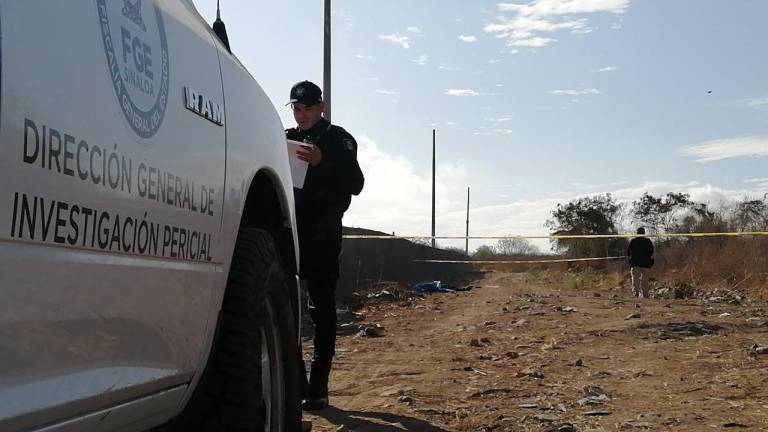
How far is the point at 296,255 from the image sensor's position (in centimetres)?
361

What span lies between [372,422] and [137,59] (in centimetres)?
312

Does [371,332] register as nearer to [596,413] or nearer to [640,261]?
[596,413]

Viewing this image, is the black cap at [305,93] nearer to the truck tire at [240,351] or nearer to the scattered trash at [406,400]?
the scattered trash at [406,400]

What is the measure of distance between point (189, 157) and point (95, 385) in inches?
28.7

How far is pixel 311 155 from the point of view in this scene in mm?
5117

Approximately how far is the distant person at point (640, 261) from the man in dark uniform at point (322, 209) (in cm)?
1464

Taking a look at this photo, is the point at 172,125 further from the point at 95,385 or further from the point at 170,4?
the point at 95,385

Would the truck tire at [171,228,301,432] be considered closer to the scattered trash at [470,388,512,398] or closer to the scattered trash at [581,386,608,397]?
the scattered trash at [470,388,512,398]

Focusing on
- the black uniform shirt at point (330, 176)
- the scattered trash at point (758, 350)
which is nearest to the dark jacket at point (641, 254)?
the scattered trash at point (758, 350)

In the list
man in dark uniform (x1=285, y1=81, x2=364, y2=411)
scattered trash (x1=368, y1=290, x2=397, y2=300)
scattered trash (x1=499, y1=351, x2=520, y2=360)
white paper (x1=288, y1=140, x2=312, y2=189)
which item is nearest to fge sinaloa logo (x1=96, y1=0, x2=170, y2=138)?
white paper (x1=288, y1=140, x2=312, y2=189)

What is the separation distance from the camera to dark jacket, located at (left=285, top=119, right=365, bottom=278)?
5.34 m

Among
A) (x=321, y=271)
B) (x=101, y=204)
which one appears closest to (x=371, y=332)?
(x=321, y=271)

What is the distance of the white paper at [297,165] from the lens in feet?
16.3

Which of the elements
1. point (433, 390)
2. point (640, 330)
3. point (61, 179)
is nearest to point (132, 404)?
point (61, 179)
